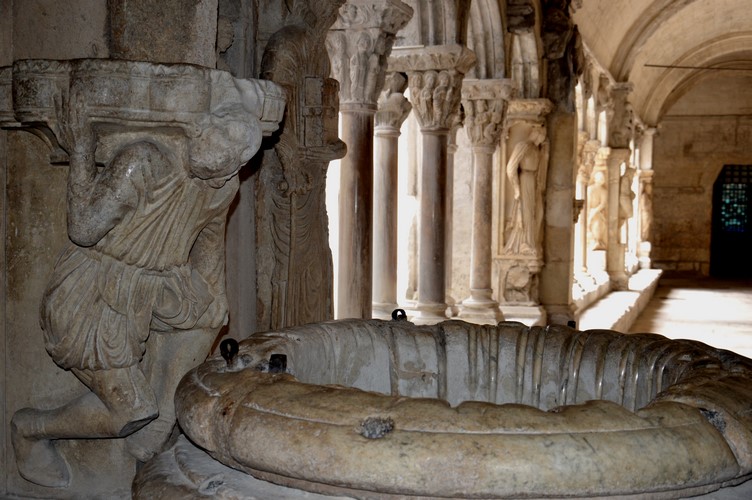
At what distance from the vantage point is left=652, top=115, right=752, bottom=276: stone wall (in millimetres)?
25172

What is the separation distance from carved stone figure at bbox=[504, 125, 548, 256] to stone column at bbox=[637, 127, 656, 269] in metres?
12.1

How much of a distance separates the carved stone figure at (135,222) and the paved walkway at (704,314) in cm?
810

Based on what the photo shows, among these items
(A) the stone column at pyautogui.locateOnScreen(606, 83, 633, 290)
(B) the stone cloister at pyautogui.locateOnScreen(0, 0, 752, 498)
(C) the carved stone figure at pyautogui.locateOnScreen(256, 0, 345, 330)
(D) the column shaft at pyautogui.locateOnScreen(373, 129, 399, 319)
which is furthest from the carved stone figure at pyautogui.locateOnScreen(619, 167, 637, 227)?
(C) the carved stone figure at pyautogui.locateOnScreen(256, 0, 345, 330)

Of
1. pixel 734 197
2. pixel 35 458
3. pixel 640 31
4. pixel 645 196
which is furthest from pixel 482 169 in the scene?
pixel 734 197

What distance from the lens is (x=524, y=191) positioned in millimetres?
10328

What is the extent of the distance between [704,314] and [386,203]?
28.0ft

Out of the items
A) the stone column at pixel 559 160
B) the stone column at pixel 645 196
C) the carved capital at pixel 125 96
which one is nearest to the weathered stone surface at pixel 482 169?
the stone column at pixel 559 160

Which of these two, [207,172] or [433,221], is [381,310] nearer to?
[433,221]

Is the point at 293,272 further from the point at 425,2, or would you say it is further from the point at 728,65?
the point at 728,65

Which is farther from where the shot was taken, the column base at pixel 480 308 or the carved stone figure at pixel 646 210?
the carved stone figure at pixel 646 210

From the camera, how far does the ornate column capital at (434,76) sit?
7.29 meters

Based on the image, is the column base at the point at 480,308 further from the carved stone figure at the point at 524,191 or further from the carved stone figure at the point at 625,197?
the carved stone figure at the point at 625,197

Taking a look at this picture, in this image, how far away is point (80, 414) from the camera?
8.84 feet

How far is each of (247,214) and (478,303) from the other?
548cm
